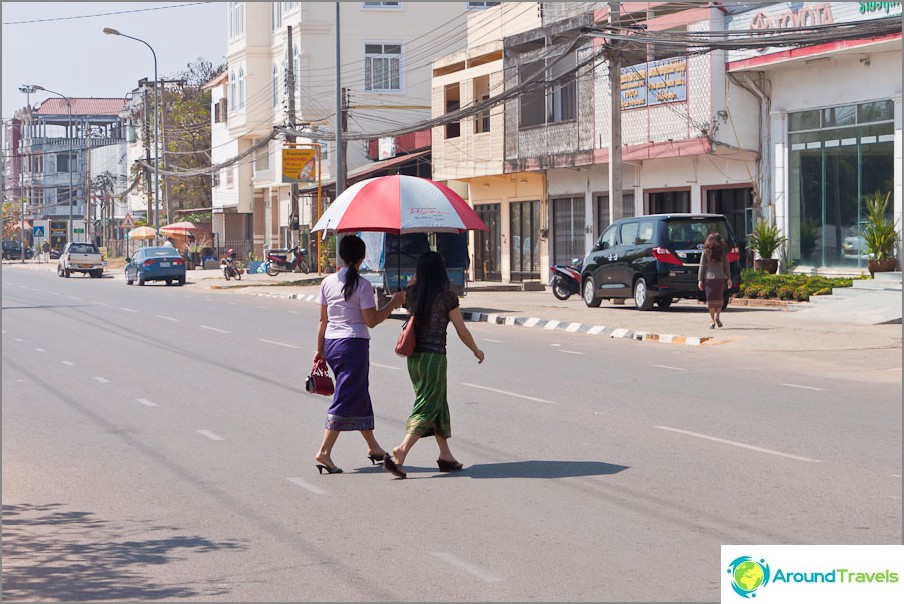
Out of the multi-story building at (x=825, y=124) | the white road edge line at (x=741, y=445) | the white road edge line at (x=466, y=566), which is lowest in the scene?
the white road edge line at (x=741, y=445)

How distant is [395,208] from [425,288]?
2525mm

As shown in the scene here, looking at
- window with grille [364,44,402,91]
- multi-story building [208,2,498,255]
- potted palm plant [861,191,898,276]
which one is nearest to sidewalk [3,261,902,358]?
potted palm plant [861,191,898,276]

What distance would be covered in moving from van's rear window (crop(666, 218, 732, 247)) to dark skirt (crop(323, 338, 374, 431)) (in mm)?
17717

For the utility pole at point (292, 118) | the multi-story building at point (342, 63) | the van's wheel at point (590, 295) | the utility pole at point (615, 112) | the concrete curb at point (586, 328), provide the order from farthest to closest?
the multi-story building at point (342, 63)
the utility pole at point (292, 118)
the van's wheel at point (590, 295)
the utility pole at point (615, 112)
the concrete curb at point (586, 328)

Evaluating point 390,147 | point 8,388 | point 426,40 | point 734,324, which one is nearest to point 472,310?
point 734,324

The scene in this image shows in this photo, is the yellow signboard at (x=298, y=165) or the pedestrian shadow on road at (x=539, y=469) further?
the yellow signboard at (x=298, y=165)

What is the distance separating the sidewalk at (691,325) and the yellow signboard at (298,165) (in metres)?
17.6

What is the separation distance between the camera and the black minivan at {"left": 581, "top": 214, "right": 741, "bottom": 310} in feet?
86.9

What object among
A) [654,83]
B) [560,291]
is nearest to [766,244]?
[560,291]

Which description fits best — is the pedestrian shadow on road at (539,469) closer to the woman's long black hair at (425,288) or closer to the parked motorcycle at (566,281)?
the woman's long black hair at (425,288)

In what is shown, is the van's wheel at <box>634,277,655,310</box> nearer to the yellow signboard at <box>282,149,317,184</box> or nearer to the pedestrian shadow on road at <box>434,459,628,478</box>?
the pedestrian shadow on road at <box>434,459,628,478</box>

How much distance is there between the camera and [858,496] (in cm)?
848

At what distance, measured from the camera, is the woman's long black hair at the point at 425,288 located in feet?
31.5

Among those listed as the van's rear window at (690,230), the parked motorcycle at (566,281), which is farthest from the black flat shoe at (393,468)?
the parked motorcycle at (566,281)
